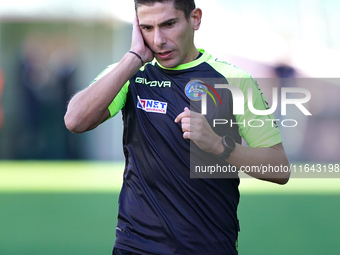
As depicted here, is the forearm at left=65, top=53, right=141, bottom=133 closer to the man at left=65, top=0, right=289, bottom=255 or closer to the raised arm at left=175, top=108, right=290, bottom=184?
the man at left=65, top=0, right=289, bottom=255

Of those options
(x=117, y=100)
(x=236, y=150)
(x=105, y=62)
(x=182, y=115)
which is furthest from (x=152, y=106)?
(x=105, y=62)

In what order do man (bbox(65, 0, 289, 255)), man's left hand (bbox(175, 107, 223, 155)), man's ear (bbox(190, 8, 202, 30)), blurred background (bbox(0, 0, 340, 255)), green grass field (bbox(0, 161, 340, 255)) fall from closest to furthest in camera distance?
man's left hand (bbox(175, 107, 223, 155))
man (bbox(65, 0, 289, 255))
man's ear (bbox(190, 8, 202, 30))
green grass field (bbox(0, 161, 340, 255))
blurred background (bbox(0, 0, 340, 255))

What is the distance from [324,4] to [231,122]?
37.0 ft

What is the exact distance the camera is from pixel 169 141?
305cm

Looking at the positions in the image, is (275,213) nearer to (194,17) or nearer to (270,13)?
(194,17)

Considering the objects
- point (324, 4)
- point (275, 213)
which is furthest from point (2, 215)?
point (324, 4)

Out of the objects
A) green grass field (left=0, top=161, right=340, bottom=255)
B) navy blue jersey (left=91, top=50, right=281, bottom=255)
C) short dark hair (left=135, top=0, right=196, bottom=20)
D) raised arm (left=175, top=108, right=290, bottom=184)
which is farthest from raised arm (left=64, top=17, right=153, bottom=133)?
green grass field (left=0, top=161, right=340, bottom=255)

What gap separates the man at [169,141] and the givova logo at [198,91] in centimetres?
1

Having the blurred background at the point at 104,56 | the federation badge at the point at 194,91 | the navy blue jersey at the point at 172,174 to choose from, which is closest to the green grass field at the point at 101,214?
the blurred background at the point at 104,56

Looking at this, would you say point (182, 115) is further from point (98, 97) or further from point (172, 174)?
point (98, 97)

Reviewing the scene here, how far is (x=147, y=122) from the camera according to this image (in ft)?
10.3

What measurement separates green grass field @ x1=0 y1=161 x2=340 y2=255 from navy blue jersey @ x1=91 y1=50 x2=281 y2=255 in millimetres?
2625

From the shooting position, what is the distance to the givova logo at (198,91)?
3166mm

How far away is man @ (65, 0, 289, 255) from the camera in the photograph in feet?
9.73
